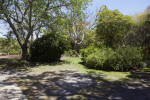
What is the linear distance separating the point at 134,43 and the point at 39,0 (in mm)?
9047

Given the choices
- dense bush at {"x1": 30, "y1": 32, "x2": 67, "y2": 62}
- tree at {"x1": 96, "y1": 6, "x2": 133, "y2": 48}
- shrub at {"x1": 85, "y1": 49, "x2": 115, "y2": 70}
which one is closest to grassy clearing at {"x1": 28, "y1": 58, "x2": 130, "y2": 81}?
shrub at {"x1": 85, "y1": 49, "x2": 115, "y2": 70}

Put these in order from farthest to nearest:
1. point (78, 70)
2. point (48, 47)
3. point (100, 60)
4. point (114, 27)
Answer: point (114, 27) < point (48, 47) < point (78, 70) < point (100, 60)

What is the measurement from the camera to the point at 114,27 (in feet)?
40.8

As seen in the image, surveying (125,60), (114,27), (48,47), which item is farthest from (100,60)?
(114,27)

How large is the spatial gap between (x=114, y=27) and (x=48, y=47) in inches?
262

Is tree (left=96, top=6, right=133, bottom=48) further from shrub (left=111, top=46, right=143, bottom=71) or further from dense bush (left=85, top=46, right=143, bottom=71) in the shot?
shrub (left=111, top=46, right=143, bottom=71)

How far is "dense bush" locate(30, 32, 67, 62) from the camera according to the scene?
1125 centimetres

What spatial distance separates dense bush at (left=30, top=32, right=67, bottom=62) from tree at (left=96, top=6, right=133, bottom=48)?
167 inches

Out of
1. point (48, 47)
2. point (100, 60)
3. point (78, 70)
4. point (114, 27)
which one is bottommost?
point (78, 70)

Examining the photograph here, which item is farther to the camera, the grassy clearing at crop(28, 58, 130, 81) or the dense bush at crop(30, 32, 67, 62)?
the dense bush at crop(30, 32, 67, 62)

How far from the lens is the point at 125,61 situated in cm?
752

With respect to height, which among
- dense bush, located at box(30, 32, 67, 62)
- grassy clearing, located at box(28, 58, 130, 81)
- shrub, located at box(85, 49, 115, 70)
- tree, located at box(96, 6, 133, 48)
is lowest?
grassy clearing, located at box(28, 58, 130, 81)

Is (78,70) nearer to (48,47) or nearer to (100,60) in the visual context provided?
(100,60)

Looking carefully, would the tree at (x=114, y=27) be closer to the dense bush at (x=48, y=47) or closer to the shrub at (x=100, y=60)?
the dense bush at (x=48, y=47)
